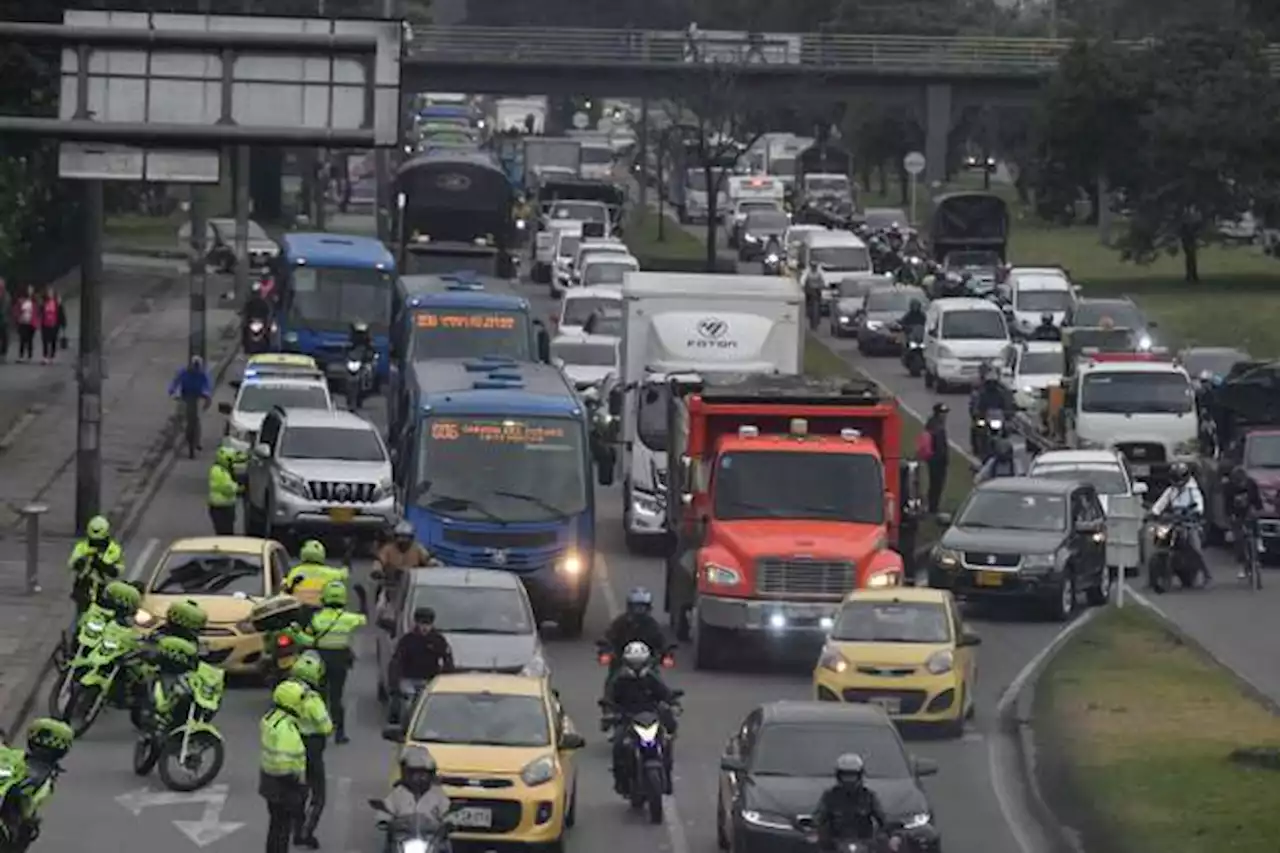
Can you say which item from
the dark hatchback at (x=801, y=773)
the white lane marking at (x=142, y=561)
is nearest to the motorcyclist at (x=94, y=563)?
the white lane marking at (x=142, y=561)

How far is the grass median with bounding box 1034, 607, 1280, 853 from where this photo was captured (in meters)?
24.1

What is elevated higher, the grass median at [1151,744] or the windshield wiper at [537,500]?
the windshield wiper at [537,500]

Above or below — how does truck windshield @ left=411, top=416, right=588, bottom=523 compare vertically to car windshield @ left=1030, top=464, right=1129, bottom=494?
above

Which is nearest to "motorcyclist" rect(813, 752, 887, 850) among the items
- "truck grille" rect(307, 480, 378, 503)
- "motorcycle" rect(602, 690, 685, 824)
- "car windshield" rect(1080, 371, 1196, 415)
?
"motorcycle" rect(602, 690, 685, 824)

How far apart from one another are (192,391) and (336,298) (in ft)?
29.7

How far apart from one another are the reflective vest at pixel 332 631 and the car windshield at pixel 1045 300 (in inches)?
1716

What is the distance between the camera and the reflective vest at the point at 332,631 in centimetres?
2733

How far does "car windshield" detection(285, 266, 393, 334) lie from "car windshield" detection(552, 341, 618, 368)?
4.18m

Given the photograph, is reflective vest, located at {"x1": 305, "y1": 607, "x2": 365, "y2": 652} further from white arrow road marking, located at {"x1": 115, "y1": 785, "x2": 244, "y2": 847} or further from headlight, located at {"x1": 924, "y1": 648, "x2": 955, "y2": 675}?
headlight, located at {"x1": 924, "y1": 648, "x2": 955, "y2": 675}

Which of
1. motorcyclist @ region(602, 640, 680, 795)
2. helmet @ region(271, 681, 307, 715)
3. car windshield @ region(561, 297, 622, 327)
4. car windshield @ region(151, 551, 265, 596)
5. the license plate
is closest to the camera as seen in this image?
helmet @ region(271, 681, 307, 715)

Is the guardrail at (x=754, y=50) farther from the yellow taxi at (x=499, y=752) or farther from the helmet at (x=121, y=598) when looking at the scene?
the yellow taxi at (x=499, y=752)

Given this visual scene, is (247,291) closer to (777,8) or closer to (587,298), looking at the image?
(587,298)

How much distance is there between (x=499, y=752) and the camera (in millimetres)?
23438

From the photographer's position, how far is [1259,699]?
31.6 meters
